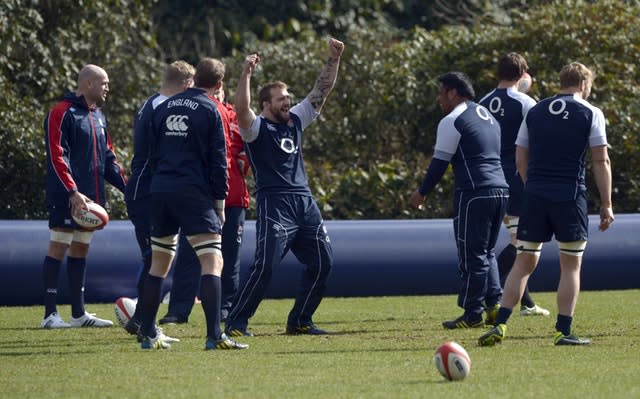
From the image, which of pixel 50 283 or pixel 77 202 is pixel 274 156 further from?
pixel 50 283

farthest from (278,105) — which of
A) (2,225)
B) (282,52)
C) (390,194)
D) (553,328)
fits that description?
(282,52)

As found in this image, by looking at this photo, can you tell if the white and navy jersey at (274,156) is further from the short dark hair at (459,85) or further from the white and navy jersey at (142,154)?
the short dark hair at (459,85)

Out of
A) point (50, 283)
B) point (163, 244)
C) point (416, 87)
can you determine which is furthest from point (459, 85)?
point (416, 87)

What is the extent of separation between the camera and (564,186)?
8.48 metres

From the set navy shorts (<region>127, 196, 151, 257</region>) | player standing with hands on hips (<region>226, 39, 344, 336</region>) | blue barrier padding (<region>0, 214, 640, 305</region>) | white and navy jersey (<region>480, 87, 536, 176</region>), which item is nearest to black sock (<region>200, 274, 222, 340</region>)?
player standing with hands on hips (<region>226, 39, 344, 336</region>)

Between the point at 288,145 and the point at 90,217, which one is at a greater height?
the point at 288,145

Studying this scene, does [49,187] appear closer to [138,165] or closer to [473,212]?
[138,165]

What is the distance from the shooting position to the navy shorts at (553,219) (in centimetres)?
845

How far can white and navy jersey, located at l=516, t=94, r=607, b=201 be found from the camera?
27.9 ft

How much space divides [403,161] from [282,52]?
2.99m

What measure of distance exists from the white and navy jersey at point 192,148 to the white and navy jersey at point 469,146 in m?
2.15

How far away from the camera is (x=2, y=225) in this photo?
485 inches

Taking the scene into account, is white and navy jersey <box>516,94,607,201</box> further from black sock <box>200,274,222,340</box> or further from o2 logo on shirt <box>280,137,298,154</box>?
black sock <box>200,274,222,340</box>

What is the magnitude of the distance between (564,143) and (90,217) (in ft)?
12.2
